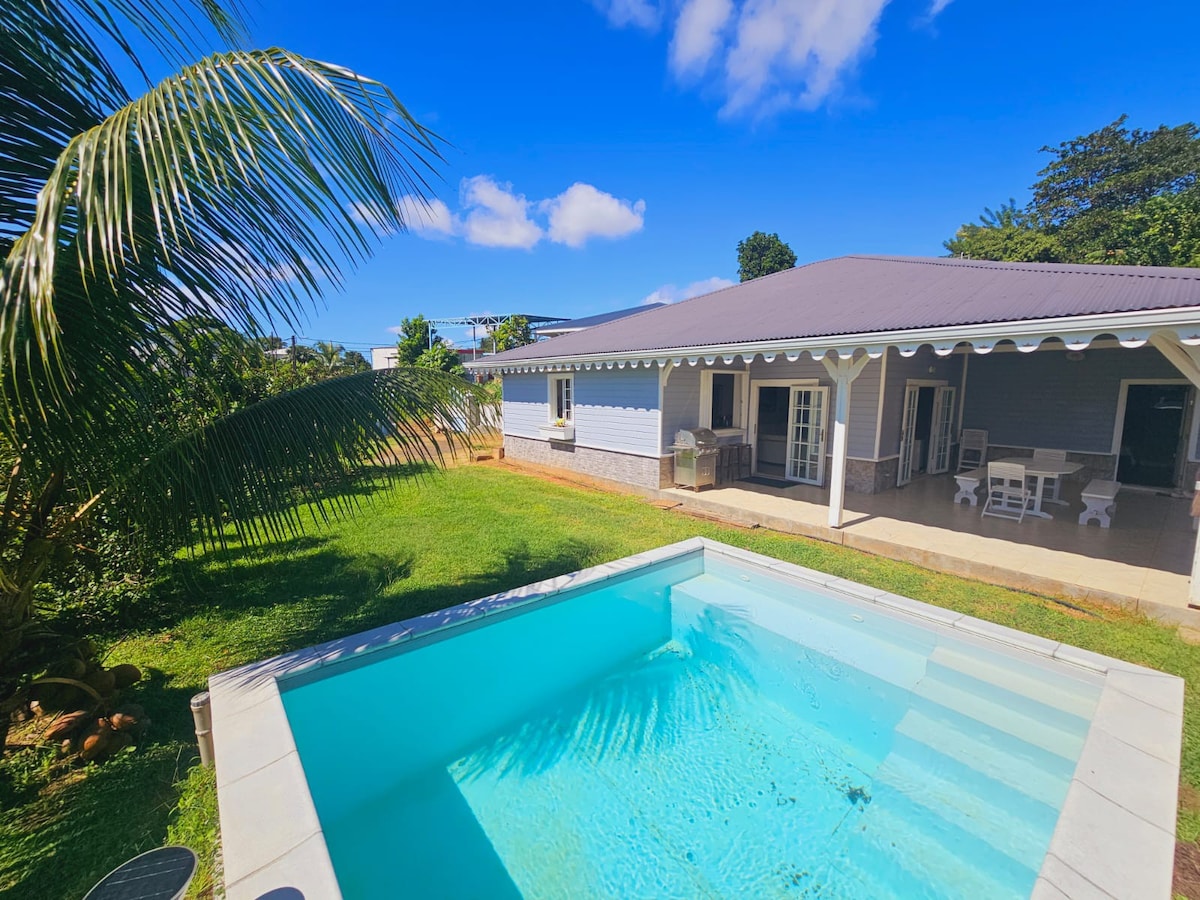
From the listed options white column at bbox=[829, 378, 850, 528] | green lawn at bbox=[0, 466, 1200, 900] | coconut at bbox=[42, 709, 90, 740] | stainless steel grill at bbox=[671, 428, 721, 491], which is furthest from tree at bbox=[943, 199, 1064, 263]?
coconut at bbox=[42, 709, 90, 740]

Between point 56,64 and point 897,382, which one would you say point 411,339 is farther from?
point 56,64

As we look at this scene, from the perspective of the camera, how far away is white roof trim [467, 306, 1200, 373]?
5.22 meters

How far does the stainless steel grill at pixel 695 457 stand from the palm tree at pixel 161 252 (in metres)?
8.26

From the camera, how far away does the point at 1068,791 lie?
3.23 metres

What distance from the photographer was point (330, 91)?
1909 mm

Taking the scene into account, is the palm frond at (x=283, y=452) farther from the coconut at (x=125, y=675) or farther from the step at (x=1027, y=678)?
the step at (x=1027, y=678)

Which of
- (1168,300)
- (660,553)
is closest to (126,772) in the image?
(660,553)

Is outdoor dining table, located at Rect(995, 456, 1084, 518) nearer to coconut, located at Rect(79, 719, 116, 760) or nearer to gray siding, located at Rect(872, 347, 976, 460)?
gray siding, located at Rect(872, 347, 976, 460)

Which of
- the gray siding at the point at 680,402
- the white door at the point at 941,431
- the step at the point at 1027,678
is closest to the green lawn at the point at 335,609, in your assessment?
the step at the point at 1027,678

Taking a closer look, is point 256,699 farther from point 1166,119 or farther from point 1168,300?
point 1166,119

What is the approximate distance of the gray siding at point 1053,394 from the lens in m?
11.1

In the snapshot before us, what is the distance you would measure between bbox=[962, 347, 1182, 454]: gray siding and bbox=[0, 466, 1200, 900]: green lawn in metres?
7.97

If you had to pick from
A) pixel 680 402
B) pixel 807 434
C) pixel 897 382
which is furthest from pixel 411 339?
pixel 897 382

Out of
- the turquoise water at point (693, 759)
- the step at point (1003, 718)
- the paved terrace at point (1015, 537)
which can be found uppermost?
the paved terrace at point (1015, 537)
